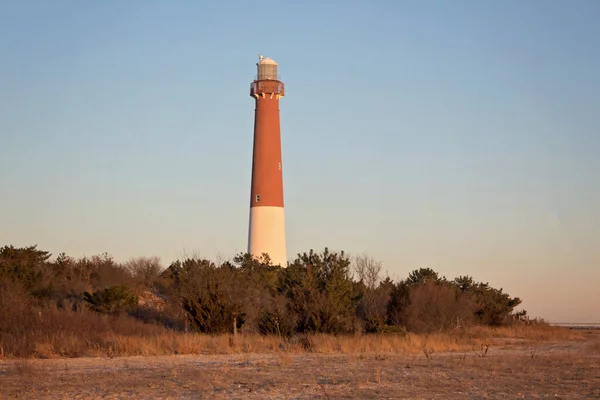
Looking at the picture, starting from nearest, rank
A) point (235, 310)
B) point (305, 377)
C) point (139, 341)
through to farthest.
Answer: point (305, 377)
point (139, 341)
point (235, 310)

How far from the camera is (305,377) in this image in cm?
1925

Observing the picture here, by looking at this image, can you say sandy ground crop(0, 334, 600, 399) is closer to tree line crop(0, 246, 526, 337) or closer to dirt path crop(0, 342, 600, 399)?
dirt path crop(0, 342, 600, 399)

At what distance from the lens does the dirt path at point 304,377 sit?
16391 mm

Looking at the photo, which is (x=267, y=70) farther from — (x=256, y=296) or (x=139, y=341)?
(x=139, y=341)

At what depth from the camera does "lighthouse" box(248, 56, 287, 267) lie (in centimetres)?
4784

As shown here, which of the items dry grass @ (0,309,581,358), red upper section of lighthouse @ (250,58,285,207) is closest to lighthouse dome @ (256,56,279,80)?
red upper section of lighthouse @ (250,58,285,207)

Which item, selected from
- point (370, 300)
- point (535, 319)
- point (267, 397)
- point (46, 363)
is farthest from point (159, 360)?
point (535, 319)

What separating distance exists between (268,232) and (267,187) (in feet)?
8.18

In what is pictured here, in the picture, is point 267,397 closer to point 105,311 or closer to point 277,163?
point 105,311

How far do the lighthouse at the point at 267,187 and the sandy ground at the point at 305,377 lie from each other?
22.4 metres

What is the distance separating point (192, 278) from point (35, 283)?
6.60 meters

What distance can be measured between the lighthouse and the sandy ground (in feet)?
73.6

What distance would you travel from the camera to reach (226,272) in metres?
36.9

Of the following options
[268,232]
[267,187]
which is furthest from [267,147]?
[268,232]
